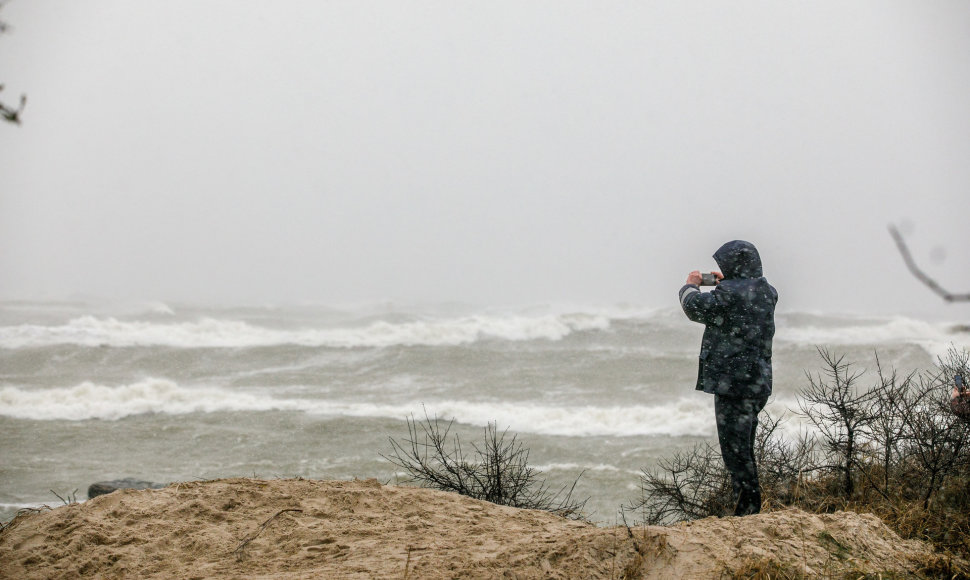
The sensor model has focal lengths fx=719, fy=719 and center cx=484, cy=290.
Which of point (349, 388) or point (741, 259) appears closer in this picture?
point (741, 259)

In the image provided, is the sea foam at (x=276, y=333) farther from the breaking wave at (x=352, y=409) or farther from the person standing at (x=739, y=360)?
the person standing at (x=739, y=360)

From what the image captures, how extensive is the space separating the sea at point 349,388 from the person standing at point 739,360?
2.01m

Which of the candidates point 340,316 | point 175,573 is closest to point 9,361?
point 340,316

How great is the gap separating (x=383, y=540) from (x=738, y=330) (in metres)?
2.69

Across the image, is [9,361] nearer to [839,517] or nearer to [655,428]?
[655,428]

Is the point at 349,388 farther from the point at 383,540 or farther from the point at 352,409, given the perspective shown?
the point at 383,540

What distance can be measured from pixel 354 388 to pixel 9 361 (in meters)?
10.7

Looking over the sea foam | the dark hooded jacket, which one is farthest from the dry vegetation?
the sea foam

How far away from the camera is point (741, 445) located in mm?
4777

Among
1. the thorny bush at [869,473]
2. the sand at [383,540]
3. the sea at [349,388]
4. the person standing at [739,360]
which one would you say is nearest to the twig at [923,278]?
the sand at [383,540]

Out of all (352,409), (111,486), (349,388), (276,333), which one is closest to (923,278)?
(111,486)

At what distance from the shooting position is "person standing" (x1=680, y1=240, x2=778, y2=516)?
4.78 m

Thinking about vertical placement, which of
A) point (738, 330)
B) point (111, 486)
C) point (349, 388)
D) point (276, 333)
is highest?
point (738, 330)

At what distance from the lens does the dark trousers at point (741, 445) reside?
4.78 metres
